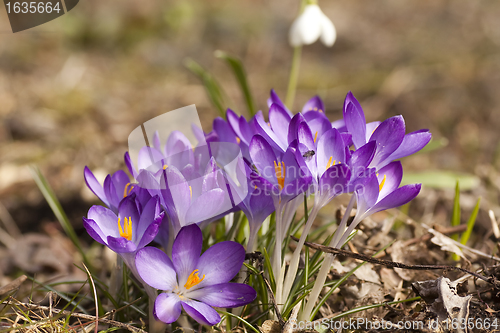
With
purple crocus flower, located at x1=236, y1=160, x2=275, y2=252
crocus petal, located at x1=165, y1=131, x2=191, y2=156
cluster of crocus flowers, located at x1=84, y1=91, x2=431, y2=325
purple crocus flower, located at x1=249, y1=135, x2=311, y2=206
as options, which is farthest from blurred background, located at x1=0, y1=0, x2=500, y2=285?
purple crocus flower, located at x1=249, y1=135, x2=311, y2=206

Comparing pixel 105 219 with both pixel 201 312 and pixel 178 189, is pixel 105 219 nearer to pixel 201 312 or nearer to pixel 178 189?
pixel 178 189

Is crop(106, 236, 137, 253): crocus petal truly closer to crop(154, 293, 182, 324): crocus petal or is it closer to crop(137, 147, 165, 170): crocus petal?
crop(154, 293, 182, 324): crocus petal

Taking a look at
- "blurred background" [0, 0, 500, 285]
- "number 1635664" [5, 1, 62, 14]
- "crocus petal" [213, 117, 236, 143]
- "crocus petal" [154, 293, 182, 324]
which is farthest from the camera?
"blurred background" [0, 0, 500, 285]

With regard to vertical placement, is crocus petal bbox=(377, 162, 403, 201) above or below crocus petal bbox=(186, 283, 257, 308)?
above

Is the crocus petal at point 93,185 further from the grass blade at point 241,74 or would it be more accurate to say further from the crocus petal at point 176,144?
the grass blade at point 241,74

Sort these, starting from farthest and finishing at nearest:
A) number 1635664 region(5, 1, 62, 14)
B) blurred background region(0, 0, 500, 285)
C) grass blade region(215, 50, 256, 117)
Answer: blurred background region(0, 0, 500, 285) < grass blade region(215, 50, 256, 117) < number 1635664 region(5, 1, 62, 14)

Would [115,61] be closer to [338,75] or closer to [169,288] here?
[338,75]

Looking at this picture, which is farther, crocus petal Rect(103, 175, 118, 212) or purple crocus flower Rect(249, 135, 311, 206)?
crocus petal Rect(103, 175, 118, 212)
